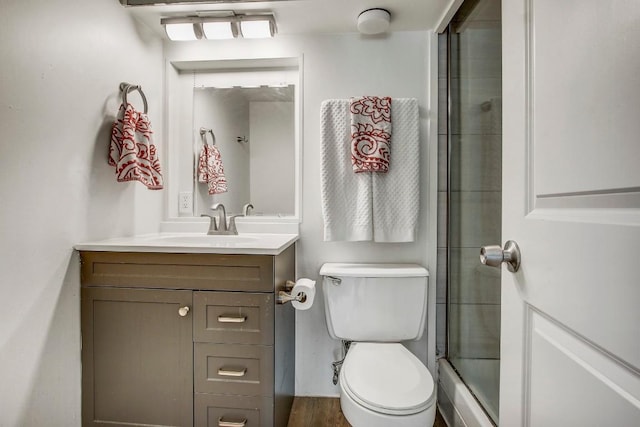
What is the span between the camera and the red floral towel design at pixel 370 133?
1.48 meters

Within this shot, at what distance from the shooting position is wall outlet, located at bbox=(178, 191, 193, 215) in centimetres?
178

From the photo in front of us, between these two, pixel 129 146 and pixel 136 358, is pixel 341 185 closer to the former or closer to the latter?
pixel 129 146

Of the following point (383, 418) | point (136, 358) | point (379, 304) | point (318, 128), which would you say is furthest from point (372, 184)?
point (136, 358)

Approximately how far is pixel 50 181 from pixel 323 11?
1330 mm

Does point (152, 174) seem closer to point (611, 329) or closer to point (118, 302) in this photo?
point (118, 302)

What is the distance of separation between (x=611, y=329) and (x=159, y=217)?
1.84 meters

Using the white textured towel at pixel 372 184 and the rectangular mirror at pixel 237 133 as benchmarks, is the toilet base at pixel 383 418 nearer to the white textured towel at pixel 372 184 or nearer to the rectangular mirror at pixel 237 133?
the white textured towel at pixel 372 184

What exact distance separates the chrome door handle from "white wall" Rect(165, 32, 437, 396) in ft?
3.21

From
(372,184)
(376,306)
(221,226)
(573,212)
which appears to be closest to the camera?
(573,212)

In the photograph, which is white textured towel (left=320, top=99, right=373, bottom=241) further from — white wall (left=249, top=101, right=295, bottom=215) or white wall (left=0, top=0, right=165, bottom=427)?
white wall (left=0, top=0, right=165, bottom=427)

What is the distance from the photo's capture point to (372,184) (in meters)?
1.53

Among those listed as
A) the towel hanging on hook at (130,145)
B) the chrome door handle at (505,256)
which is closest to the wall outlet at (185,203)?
the towel hanging on hook at (130,145)

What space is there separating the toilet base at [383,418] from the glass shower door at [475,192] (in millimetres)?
280

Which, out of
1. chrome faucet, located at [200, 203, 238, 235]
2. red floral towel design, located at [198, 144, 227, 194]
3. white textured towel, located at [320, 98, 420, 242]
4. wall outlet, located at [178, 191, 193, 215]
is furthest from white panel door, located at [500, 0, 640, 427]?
wall outlet, located at [178, 191, 193, 215]
